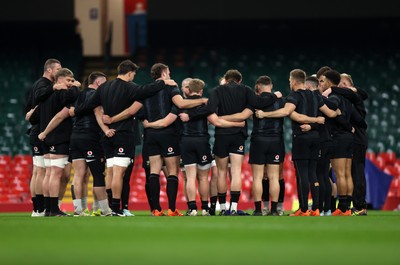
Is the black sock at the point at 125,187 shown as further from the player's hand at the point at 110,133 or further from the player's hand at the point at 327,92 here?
the player's hand at the point at 327,92

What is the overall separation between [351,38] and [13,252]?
26154 mm

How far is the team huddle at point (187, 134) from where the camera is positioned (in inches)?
523

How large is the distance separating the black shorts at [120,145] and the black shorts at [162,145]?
276 millimetres

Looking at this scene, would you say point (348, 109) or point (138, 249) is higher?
point (348, 109)

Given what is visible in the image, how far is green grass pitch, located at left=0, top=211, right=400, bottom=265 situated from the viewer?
6.48 m

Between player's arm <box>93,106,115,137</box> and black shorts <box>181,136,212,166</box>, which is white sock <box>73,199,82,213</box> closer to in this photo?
player's arm <box>93,106,115,137</box>

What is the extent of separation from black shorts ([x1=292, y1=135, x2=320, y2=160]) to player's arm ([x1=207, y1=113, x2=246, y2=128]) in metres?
0.83

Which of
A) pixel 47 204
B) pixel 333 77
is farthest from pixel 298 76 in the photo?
pixel 47 204

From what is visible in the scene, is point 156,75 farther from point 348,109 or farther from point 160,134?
point 348,109

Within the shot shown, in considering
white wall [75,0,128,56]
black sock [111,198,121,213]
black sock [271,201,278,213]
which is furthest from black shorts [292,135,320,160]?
white wall [75,0,128,56]

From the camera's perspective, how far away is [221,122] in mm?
13422

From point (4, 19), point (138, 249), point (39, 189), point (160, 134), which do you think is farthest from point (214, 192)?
point (4, 19)

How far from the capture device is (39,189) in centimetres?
1395

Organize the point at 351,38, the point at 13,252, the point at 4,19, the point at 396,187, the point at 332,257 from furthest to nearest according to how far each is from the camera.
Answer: the point at 351,38
the point at 4,19
the point at 396,187
the point at 13,252
the point at 332,257
